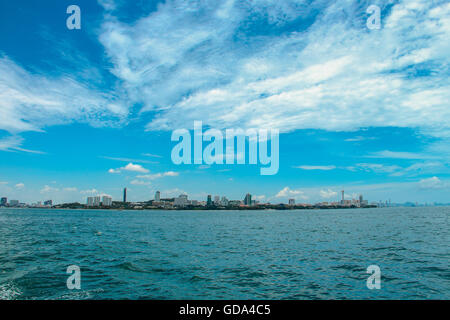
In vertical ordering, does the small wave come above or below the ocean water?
above

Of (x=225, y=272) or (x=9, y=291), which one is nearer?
(x=9, y=291)

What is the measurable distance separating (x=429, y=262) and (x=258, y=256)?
18.9 metres

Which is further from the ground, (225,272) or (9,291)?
(9,291)

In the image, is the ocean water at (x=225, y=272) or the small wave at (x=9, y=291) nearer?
the small wave at (x=9, y=291)

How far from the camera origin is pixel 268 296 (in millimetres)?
18500

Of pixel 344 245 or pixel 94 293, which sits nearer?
pixel 94 293

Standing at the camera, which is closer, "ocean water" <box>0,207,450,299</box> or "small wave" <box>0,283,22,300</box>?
"small wave" <box>0,283,22,300</box>

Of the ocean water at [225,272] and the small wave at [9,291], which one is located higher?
the small wave at [9,291]

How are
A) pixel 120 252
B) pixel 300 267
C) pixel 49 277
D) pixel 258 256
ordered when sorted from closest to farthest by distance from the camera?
pixel 49 277
pixel 300 267
pixel 258 256
pixel 120 252

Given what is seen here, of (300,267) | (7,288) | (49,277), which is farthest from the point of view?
(300,267)
